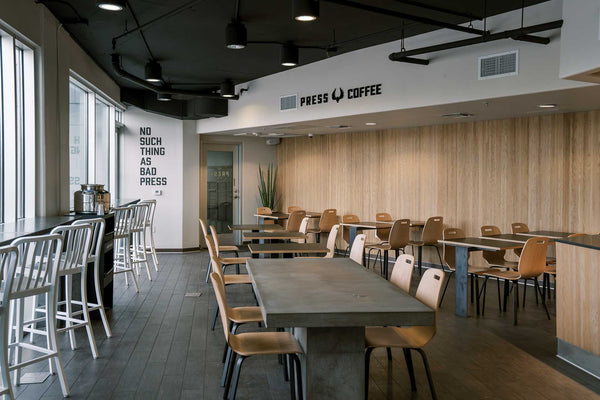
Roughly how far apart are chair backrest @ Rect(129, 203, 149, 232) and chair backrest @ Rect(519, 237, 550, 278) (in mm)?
4985

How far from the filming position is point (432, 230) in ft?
28.8

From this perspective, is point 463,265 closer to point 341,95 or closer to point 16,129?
point 341,95

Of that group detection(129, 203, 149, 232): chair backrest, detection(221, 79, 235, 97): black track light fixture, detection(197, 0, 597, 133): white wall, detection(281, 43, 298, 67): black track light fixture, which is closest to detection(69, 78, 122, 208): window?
detection(129, 203, 149, 232): chair backrest

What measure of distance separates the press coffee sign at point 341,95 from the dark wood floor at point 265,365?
130 inches

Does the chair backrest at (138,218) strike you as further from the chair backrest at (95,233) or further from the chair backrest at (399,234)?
the chair backrest at (399,234)

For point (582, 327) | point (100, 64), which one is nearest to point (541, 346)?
point (582, 327)

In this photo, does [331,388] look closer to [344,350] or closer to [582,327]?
[344,350]

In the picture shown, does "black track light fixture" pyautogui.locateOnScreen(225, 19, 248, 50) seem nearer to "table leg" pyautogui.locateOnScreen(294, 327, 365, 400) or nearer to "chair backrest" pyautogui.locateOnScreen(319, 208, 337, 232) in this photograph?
"table leg" pyautogui.locateOnScreen(294, 327, 365, 400)

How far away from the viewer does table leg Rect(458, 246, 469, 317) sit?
19.8 feet

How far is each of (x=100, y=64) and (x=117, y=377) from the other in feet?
19.4

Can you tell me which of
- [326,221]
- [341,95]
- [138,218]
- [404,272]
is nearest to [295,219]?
[326,221]

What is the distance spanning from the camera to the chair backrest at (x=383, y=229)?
31.2ft

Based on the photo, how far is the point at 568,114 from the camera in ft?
24.8

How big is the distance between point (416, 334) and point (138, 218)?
5277 millimetres
